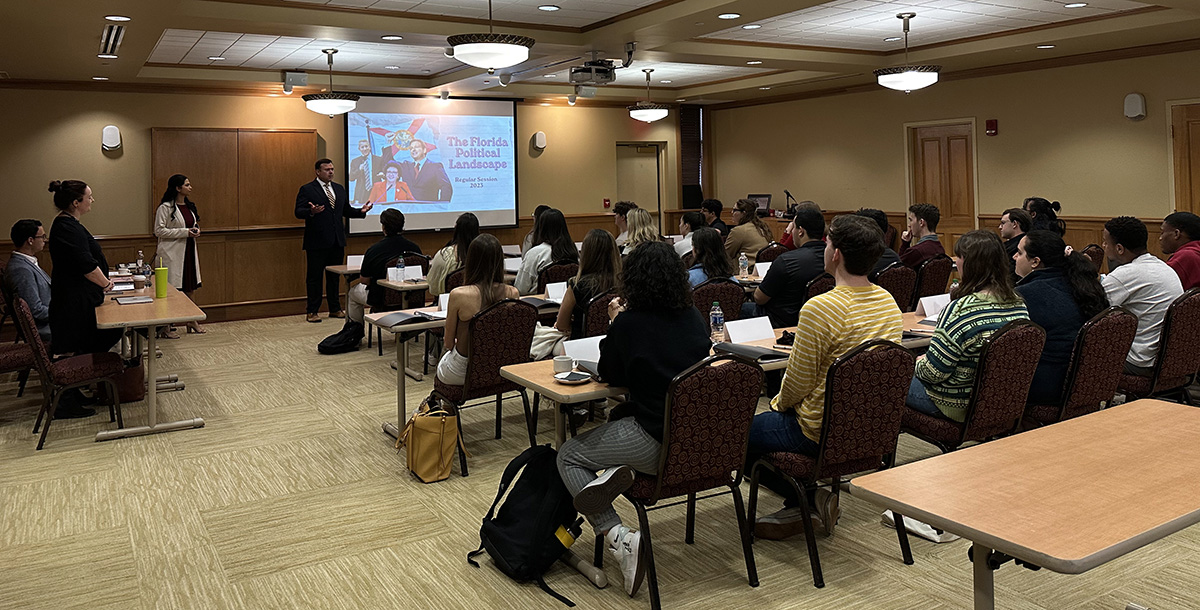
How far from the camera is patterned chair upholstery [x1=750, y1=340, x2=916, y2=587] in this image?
3107 millimetres

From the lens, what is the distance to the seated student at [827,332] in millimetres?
3250

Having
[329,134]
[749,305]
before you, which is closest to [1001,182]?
[749,305]

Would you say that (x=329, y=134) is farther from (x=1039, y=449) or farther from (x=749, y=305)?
(x=1039, y=449)

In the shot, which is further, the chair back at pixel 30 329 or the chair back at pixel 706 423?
the chair back at pixel 30 329

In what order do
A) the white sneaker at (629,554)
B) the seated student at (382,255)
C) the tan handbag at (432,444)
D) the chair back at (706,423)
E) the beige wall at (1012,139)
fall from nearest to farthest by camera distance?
the chair back at (706,423), the white sneaker at (629,554), the tan handbag at (432,444), the seated student at (382,255), the beige wall at (1012,139)

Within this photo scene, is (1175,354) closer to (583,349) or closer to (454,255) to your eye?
(583,349)

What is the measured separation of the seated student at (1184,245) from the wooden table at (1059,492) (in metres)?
3.46

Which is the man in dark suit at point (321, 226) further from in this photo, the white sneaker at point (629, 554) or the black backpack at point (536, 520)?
the white sneaker at point (629, 554)

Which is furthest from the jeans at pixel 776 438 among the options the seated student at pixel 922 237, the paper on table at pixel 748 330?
the seated student at pixel 922 237

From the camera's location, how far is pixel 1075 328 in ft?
13.1

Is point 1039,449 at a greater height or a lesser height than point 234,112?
lesser

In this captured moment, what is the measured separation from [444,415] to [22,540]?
6.34ft

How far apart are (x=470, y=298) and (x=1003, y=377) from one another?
8.40ft

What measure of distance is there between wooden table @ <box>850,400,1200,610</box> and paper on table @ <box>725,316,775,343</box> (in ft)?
6.68
